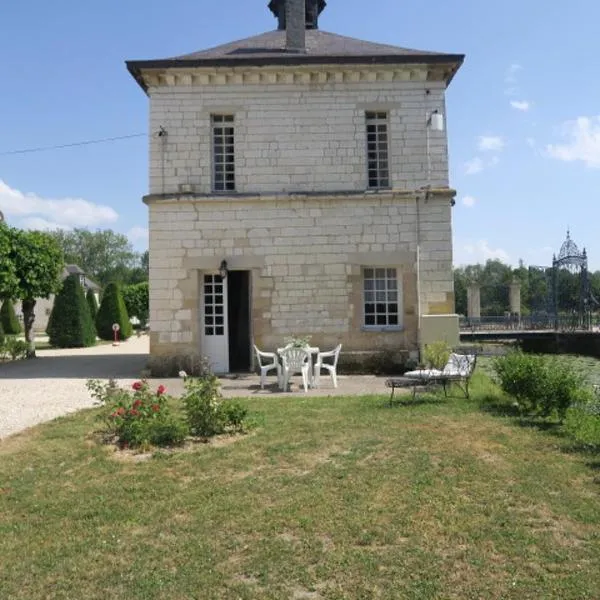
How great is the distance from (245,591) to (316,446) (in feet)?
9.33

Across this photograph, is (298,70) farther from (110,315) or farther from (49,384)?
(110,315)

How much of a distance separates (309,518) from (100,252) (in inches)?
3128

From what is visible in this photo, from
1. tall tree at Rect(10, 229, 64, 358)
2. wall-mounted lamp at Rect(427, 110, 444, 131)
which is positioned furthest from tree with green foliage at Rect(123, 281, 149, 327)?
wall-mounted lamp at Rect(427, 110, 444, 131)

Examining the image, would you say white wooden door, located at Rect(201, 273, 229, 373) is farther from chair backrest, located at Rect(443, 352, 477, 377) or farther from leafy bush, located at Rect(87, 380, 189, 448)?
leafy bush, located at Rect(87, 380, 189, 448)

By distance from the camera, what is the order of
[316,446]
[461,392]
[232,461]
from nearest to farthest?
[232,461], [316,446], [461,392]

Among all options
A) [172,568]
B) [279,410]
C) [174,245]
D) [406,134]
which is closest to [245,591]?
[172,568]

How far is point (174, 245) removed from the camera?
1244 centimetres

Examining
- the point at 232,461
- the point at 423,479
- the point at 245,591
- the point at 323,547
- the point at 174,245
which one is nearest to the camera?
the point at 245,591

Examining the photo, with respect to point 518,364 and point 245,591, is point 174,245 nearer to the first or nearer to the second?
point 518,364

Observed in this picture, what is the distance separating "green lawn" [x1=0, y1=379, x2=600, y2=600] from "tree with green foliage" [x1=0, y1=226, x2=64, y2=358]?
482 inches

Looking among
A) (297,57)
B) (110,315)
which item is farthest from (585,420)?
(110,315)

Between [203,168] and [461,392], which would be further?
[203,168]

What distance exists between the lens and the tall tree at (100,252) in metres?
77.5

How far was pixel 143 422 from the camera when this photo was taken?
611cm
